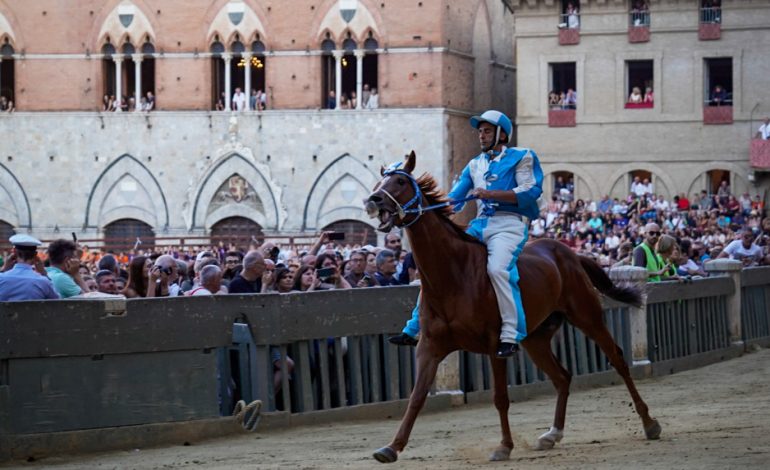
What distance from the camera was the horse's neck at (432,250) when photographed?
12945 mm

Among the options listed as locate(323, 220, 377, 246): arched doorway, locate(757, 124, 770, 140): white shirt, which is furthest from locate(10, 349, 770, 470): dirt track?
locate(323, 220, 377, 246): arched doorway

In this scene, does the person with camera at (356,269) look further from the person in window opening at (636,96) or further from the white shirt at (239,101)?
the white shirt at (239,101)

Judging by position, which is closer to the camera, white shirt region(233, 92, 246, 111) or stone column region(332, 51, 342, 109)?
stone column region(332, 51, 342, 109)

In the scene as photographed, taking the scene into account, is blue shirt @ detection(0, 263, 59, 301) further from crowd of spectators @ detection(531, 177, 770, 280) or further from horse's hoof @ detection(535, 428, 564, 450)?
crowd of spectators @ detection(531, 177, 770, 280)

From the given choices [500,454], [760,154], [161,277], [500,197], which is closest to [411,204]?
[500,197]

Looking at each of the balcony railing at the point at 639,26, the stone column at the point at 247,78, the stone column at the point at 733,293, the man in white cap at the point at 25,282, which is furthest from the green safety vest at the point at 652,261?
the stone column at the point at 247,78

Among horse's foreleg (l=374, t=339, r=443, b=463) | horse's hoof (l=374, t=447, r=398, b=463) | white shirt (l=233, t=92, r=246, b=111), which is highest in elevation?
white shirt (l=233, t=92, r=246, b=111)

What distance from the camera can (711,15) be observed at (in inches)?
2023

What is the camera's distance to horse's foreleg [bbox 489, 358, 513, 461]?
1306 centimetres

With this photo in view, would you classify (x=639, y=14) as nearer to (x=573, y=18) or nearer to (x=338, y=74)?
(x=573, y=18)

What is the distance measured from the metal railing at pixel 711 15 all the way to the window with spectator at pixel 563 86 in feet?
15.5

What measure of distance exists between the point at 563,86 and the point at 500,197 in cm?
4105

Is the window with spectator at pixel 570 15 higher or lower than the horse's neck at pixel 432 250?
higher

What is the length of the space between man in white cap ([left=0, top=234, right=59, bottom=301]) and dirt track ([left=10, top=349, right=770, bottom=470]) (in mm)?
1681
